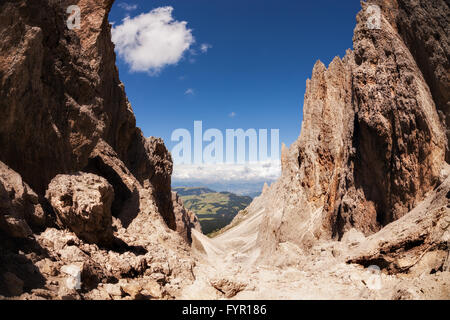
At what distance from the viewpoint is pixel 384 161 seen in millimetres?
19641

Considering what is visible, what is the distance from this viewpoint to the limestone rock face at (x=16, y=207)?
8.33 m

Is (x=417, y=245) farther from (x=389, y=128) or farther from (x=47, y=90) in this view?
(x=47, y=90)

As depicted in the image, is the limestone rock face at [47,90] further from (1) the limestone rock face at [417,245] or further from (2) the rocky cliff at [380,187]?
(1) the limestone rock face at [417,245]

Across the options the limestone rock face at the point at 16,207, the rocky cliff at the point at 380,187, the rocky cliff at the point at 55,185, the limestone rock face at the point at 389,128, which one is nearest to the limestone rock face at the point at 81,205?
the rocky cliff at the point at 55,185

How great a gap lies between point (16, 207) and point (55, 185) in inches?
105

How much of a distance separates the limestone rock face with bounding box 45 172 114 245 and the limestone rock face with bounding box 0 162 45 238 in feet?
2.94

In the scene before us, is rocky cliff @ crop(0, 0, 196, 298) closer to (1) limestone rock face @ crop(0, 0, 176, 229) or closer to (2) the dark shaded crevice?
(1) limestone rock face @ crop(0, 0, 176, 229)

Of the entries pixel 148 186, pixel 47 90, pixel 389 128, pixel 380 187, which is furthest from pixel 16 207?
pixel 389 128

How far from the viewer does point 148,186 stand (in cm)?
2631

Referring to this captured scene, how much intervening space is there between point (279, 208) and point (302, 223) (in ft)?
24.6

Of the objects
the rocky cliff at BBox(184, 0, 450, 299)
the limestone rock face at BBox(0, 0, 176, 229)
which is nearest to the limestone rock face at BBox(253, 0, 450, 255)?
the rocky cliff at BBox(184, 0, 450, 299)
